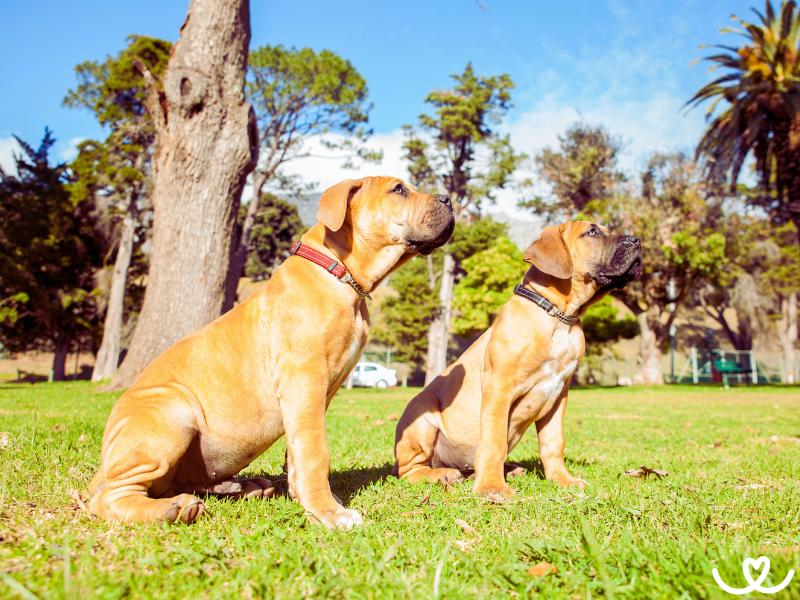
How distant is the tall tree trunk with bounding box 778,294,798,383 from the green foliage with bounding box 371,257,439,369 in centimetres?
2836

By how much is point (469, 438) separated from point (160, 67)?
23866mm

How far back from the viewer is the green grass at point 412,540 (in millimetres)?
2084

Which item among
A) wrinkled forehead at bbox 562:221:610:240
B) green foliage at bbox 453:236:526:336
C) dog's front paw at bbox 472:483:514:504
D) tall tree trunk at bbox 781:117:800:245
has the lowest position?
dog's front paw at bbox 472:483:514:504

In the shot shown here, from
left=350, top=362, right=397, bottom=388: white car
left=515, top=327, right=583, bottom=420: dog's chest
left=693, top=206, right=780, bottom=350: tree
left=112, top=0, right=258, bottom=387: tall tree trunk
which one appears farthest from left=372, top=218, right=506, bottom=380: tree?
left=515, top=327, right=583, bottom=420: dog's chest

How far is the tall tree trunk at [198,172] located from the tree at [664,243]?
2632 cm

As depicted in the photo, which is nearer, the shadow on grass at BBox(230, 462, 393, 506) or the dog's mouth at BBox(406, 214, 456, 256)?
the dog's mouth at BBox(406, 214, 456, 256)

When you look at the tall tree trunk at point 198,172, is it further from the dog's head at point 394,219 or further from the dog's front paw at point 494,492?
the dog's front paw at point 494,492

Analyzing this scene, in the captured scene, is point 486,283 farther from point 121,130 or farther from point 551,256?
point 551,256

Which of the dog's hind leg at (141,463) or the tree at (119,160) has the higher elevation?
the tree at (119,160)

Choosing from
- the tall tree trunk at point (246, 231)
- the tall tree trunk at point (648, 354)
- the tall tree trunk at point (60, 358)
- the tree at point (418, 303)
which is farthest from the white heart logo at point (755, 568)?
the tall tree trunk at point (60, 358)

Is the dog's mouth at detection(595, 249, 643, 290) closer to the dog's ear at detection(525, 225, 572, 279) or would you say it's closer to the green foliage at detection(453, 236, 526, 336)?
the dog's ear at detection(525, 225, 572, 279)

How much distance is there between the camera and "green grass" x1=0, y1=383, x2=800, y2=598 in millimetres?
2084

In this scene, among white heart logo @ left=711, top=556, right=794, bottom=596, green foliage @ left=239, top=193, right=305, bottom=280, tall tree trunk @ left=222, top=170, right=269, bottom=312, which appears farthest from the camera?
green foliage @ left=239, top=193, right=305, bottom=280

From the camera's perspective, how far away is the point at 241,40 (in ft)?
32.9
